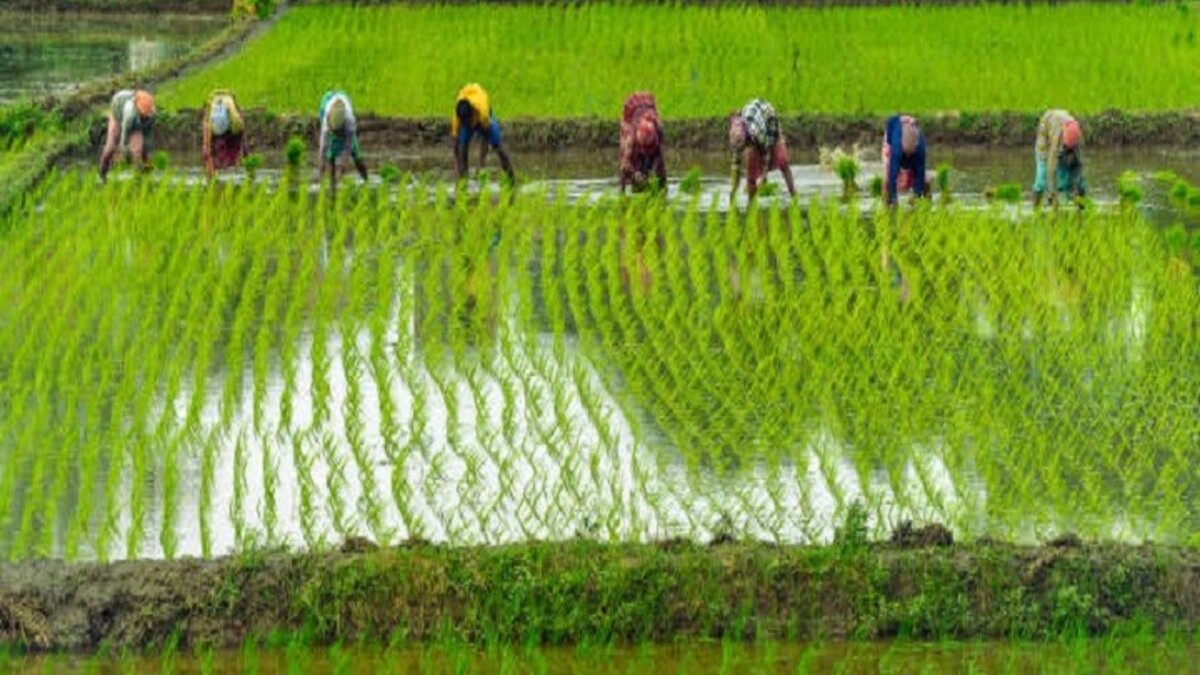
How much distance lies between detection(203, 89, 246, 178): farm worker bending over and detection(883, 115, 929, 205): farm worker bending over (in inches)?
131

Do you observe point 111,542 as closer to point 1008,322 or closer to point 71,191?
point 1008,322

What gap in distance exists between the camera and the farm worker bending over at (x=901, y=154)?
12727mm

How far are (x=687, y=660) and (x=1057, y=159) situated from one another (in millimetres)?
6933

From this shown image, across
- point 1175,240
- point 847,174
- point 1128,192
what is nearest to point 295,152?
point 847,174

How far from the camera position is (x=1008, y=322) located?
1014 centimetres

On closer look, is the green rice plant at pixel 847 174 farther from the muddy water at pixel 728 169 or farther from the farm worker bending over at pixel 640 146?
the farm worker bending over at pixel 640 146

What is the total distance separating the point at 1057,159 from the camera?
13.0 meters

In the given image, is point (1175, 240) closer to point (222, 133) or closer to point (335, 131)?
point (335, 131)

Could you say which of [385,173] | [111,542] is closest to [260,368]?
[111,542]

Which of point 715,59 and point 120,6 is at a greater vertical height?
A: point 120,6

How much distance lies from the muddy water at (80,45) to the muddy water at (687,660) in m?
12.4

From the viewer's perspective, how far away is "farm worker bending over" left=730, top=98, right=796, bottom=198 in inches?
524

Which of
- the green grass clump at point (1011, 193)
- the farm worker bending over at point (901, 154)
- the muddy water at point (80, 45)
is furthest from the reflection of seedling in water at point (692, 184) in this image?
the muddy water at point (80, 45)

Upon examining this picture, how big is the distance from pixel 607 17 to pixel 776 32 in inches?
61.2
